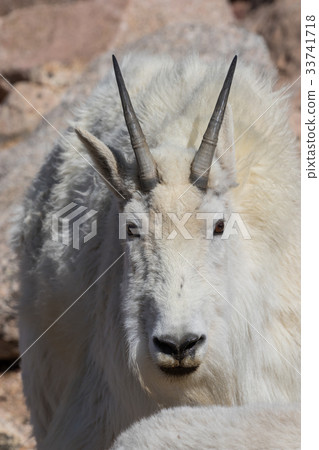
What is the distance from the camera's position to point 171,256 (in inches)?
195

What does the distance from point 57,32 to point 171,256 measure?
337 inches

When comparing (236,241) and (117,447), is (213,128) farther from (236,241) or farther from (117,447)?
(117,447)

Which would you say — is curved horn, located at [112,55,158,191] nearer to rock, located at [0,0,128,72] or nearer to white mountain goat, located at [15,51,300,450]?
white mountain goat, located at [15,51,300,450]

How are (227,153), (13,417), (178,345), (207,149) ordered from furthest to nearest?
(13,417), (227,153), (207,149), (178,345)

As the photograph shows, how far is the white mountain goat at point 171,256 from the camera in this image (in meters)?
4.99

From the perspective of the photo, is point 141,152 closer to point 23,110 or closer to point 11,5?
point 23,110

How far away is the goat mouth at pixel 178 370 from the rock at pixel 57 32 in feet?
25.7

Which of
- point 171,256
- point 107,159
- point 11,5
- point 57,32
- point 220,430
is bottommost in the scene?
point 220,430

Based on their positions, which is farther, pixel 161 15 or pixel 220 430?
pixel 161 15

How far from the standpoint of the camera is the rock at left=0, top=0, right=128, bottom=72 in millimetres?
12438
